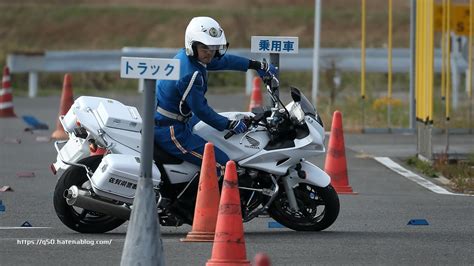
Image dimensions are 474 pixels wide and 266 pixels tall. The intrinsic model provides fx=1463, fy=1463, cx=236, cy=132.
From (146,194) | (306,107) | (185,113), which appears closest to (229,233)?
(146,194)

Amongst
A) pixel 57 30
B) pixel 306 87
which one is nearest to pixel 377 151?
pixel 306 87

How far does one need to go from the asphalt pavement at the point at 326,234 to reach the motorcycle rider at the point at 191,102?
0.72 m

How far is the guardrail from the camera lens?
1287 inches

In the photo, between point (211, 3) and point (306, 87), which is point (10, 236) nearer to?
point (306, 87)

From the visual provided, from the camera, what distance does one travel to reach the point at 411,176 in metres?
17.2

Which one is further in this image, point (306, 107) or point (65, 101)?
point (65, 101)

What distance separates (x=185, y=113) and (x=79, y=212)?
1.15 meters

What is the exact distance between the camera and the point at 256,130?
467 inches

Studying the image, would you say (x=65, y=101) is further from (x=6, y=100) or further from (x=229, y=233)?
(x=229, y=233)

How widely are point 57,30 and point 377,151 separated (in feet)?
99.9

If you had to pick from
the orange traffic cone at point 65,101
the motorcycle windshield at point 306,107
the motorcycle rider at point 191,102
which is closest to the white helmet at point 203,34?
the motorcycle rider at point 191,102

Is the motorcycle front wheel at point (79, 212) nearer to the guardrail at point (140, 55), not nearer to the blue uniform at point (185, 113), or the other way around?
the blue uniform at point (185, 113)

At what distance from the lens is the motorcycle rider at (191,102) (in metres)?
11.5

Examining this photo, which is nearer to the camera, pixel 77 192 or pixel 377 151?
pixel 77 192
